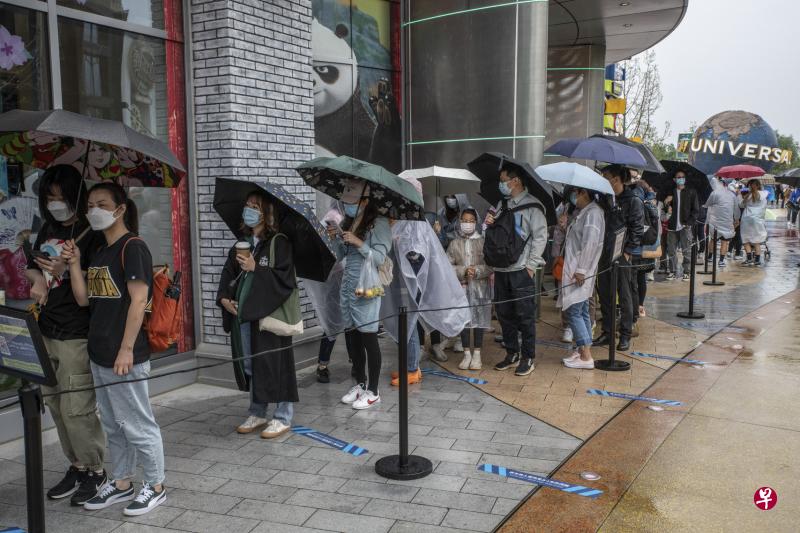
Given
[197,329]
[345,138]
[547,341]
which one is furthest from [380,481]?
[345,138]

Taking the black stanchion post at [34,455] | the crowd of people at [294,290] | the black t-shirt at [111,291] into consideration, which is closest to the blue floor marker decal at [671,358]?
the crowd of people at [294,290]

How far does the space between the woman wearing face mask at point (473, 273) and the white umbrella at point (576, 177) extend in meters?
0.89

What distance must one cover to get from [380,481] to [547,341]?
4483 millimetres

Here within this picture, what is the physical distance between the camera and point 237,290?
512 cm

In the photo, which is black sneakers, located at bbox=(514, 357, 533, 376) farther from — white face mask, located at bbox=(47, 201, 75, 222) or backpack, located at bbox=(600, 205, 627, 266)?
white face mask, located at bbox=(47, 201, 75, 222)

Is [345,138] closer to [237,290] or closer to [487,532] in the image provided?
[237,290]

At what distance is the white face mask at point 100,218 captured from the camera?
12.4 ft

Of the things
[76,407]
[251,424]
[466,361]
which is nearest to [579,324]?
[466,361]

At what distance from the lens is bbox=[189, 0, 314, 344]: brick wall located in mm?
6348

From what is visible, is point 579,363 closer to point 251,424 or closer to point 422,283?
point 422,283

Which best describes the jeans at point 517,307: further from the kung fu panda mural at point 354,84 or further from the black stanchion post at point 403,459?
the kung fu panda mural at point 354,84

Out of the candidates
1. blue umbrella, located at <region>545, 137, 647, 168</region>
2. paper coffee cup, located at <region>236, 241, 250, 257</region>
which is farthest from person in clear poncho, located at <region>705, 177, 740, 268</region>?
paper coffee cup, located at <region>236, 241, 250, 257</region>

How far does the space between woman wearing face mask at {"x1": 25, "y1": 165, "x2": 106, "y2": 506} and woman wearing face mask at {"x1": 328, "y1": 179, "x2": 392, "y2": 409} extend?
215 centimetres

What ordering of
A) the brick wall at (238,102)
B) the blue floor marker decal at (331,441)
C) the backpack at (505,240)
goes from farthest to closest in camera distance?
the backpack at (505,240)
the brick wall at (238,102)
the blue floor marker decal at (331,441)
